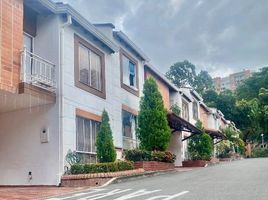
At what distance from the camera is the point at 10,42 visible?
13.0 meters

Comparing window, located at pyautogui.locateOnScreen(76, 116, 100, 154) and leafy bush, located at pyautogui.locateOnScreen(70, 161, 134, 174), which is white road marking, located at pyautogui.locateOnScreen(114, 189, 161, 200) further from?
window, located at pyautogui.locateOnScreen(76, 116, 100, 154)

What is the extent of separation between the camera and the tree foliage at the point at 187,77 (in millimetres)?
65438

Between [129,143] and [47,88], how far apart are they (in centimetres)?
743

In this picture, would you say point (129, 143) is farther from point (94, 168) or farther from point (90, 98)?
point (94, 168)

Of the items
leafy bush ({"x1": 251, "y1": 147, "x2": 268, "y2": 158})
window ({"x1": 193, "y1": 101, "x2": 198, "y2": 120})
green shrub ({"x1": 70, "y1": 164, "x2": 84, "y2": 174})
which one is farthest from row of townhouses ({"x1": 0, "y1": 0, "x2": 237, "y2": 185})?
leafy bush ({"x1": 251, "y1": 147, "x2": 268, "y2": 158})

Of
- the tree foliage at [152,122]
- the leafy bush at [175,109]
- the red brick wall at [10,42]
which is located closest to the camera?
the red brick wall at [10,42]

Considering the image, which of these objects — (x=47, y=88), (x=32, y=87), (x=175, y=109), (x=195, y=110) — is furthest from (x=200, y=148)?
(x=32, y=87)

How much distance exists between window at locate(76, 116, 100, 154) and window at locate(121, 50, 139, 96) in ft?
14.7

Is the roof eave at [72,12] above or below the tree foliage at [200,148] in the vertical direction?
above

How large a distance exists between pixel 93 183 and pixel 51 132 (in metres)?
2.59

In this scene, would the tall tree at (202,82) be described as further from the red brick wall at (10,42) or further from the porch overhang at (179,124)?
the red brick wall at (10,42)

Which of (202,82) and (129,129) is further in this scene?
(202,82)

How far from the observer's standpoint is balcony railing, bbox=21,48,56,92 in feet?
44.7

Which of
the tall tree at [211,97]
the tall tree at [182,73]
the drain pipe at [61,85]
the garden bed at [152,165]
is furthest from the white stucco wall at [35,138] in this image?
the tall tree at [182,73]
